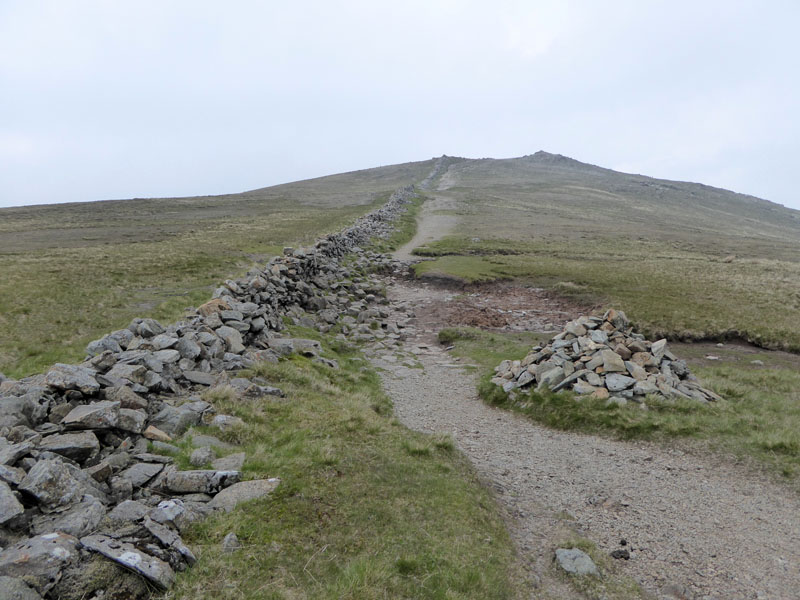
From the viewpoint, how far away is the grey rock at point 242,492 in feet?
23.3

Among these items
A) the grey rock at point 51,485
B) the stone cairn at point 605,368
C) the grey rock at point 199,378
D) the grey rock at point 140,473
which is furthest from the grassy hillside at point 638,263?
the grey rock at point 51,485

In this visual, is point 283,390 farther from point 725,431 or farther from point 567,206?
point 567,206

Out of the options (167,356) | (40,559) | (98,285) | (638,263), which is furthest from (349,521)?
(638,263)

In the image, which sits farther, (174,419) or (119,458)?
(174,419)

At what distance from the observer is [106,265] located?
37656 mm

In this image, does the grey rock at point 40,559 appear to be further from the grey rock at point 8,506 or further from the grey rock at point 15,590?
the grey rock at point 8,506

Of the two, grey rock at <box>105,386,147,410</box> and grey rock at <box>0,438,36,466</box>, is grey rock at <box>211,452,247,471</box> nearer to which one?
grey rock at <box>105,386,147,410</box>

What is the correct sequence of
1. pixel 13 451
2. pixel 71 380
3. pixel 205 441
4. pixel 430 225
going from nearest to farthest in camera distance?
pixel 13 451, pixel 71 380, pixel 205 441, pixel 430 225

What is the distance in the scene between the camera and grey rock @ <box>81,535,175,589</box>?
520cm

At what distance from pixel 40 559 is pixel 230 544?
215 cm

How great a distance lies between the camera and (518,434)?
14.0m

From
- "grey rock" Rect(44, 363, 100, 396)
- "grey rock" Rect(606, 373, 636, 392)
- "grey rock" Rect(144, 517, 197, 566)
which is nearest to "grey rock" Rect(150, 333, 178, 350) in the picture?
"grey rock" Rect(44, 363, 100, 396)

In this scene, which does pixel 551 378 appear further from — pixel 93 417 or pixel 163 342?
pixel 93 417

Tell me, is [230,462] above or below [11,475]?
below
